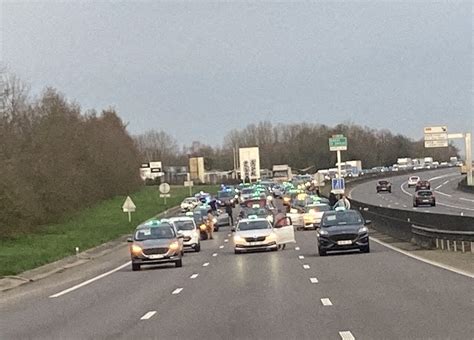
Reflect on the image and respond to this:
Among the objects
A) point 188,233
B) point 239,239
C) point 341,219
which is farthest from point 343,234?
point 188,233

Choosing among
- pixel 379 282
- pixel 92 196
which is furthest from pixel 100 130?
pixel 379 282

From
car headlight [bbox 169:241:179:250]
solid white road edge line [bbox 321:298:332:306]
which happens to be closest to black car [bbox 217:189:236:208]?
car headlight [bbox 169:241:179:250]

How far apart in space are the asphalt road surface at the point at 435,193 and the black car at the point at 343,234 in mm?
23766

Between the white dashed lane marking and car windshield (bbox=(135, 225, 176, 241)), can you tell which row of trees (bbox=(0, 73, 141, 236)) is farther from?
the white dashed lane marking

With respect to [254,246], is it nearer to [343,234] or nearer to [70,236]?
[343,234]

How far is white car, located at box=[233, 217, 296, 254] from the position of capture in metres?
37.4

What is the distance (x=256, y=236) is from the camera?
3738 centimetres

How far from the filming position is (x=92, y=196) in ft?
276

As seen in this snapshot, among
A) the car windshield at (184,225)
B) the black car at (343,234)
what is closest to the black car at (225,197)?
the car windshield at (184,225)

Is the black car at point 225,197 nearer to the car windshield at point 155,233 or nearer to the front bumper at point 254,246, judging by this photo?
the front bumper at point 254,246

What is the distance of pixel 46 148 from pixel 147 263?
31.0 m

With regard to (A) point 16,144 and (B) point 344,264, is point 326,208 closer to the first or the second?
(A) point 16,144

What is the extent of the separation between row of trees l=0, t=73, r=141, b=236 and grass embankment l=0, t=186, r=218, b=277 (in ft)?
3.11

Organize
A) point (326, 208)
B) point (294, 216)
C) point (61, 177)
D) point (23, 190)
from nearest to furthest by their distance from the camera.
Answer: point (23, 190) < point (326, 208) < point (294, 216) < point (61, 177)
